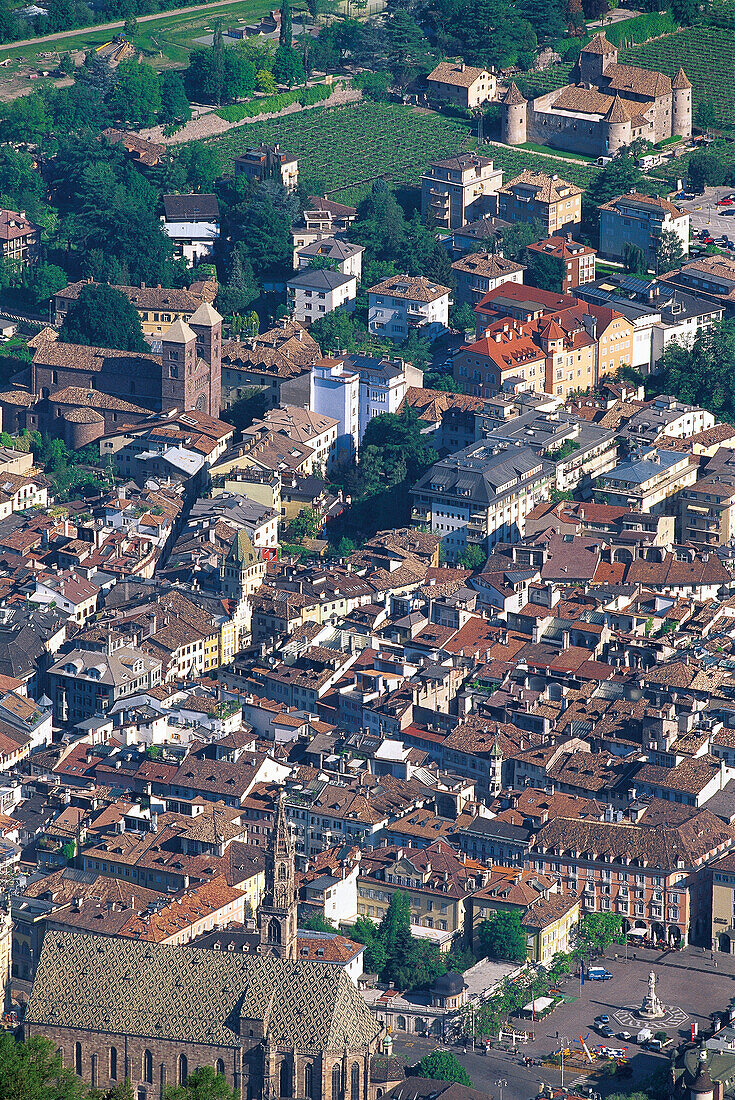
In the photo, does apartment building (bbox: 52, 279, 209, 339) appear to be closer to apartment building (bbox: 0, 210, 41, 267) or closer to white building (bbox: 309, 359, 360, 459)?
apartment building (bbox: 0, 210, 41, 267)

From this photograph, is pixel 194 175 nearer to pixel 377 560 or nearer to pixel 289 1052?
pixel 377 560

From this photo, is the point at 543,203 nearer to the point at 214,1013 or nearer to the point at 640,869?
the point at 640,869

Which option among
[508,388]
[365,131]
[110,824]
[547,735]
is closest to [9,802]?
[110,824]

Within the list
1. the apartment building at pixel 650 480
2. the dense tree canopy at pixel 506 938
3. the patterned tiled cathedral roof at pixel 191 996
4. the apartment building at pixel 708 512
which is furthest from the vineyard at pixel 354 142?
the patterned tiled cathedral roof at pixel 191 996

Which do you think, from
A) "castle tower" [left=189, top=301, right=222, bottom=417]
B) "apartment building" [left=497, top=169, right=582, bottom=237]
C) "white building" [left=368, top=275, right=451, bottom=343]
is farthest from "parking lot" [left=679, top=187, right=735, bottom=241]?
"castle tower" [left=189, top=301, right=222, bottom=417]

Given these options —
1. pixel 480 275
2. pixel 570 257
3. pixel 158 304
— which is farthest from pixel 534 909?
Result: pixel 570 257

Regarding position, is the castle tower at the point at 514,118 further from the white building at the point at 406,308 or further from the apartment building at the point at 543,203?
the white building at the point at 406,308
